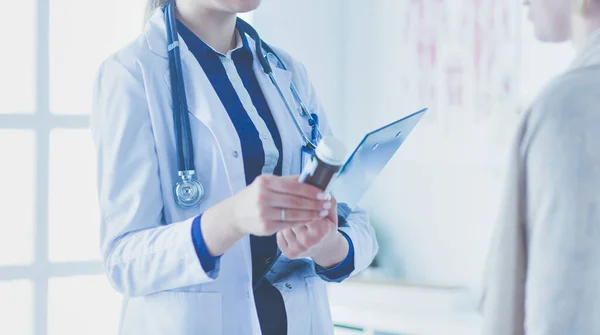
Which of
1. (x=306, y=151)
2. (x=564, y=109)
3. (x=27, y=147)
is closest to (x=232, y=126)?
(x=306, y=151)

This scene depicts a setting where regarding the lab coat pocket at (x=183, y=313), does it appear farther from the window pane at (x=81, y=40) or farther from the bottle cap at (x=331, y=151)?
the window pane at (x=81, y=40)

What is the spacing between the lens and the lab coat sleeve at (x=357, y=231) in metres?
1.38

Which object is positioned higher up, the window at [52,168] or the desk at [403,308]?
the window at [52,168]

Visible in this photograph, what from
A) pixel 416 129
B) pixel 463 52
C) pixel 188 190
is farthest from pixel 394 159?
pixel 188 190

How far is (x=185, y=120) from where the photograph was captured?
1292 millimetres

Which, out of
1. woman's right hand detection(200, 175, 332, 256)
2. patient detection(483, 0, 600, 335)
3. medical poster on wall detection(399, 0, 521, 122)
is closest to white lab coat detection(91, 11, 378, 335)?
woman's right hand detection(200, 175, 332, 256)

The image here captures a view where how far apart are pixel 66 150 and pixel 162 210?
4.46ft

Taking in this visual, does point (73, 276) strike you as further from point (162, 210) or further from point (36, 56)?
point (162, 210)

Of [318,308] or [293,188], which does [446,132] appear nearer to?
[318,308]

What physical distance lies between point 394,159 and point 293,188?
1834 millimetres

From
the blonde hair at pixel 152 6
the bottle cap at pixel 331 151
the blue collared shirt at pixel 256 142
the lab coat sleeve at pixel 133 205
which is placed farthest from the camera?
the blonde hair at pixel 152 6

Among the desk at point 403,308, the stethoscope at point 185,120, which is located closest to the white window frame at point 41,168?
the desk at point 403,308

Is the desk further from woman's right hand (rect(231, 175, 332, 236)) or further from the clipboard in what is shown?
woman's right hand (rect(231, 175, 332, 236))

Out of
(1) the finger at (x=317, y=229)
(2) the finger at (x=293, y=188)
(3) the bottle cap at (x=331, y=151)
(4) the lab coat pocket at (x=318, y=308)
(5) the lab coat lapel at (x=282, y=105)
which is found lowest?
(4) the lab coat pocket at (x=318, y=308)
